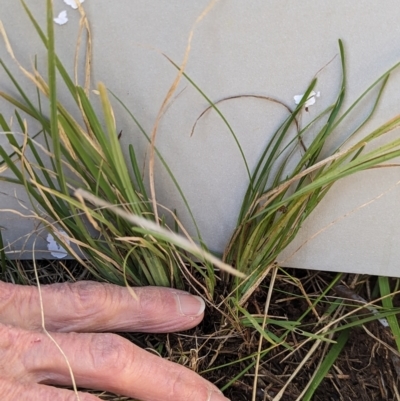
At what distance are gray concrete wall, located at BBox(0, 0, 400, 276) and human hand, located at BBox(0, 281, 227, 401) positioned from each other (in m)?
0.13

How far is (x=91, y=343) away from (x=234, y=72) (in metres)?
0.33

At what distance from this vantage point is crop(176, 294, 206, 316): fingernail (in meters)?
0.57

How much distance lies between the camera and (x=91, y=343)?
0.52 metres

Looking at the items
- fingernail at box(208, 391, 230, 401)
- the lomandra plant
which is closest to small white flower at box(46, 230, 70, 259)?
the lomandra plant

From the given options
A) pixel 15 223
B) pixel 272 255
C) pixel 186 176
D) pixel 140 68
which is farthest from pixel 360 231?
pixel 15 223

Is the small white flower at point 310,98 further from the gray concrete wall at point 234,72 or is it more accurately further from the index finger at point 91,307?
the index finger at point 91,307

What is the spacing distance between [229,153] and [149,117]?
0.33ft

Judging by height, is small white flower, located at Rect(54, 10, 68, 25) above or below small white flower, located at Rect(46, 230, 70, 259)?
above

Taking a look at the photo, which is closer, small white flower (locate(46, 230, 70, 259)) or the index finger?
the index finger

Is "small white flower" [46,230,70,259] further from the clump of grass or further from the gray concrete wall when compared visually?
the gray concrete wall

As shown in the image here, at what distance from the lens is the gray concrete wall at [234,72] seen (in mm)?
507

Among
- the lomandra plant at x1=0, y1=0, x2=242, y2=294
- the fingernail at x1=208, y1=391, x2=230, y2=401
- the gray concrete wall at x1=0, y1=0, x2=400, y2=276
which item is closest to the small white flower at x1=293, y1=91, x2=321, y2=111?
the gray concrete wall at x1=0, y1=0, x2=400, y2=276

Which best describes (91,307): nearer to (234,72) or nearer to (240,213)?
(240,213)

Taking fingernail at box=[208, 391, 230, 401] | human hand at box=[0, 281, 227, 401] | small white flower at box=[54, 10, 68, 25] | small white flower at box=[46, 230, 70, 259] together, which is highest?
small white flower at box=[54, 10, 68, 25]
